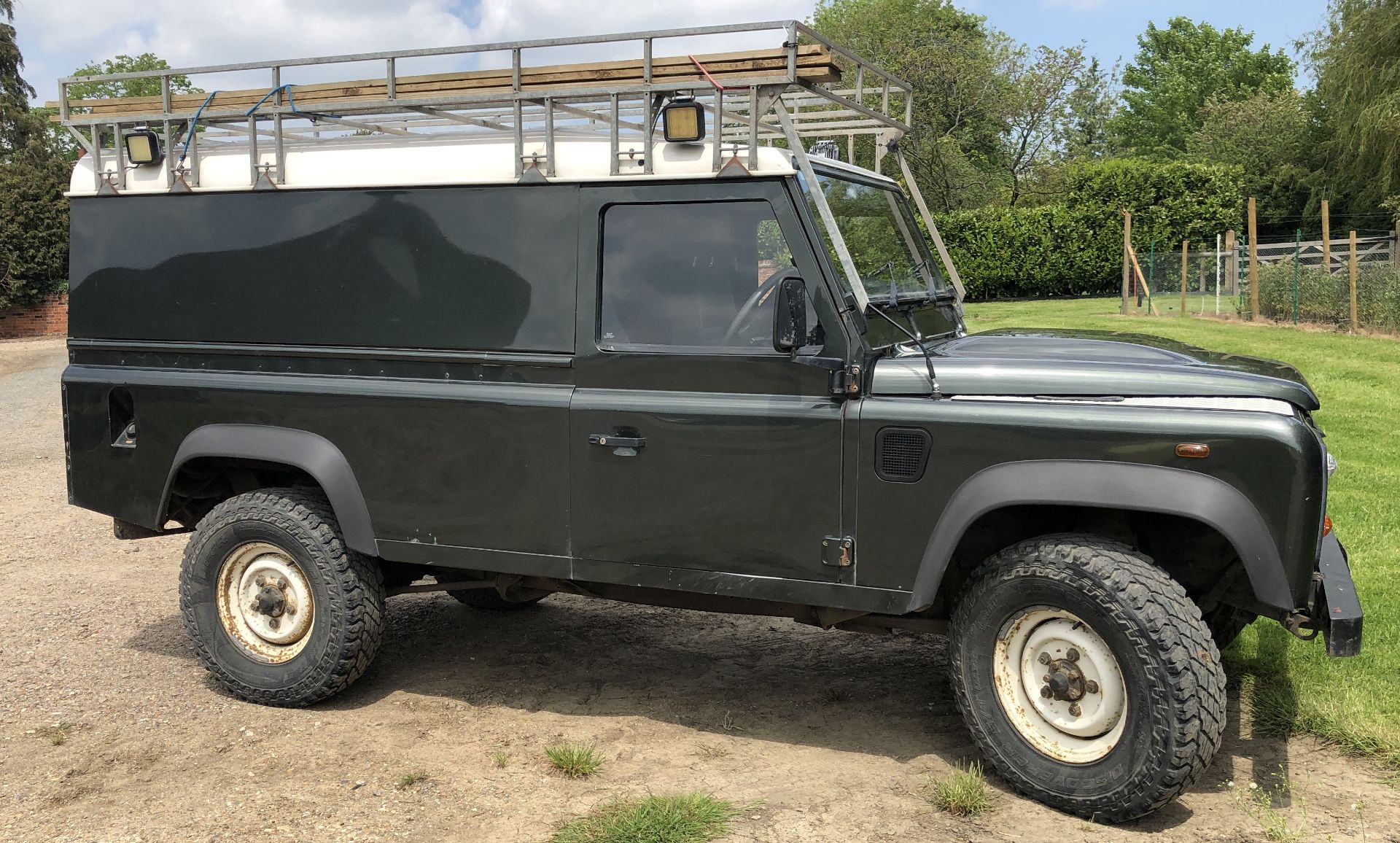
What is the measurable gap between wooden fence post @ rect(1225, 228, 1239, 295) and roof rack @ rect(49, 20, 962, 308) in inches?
727

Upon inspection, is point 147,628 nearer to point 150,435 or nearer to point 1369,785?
point 150,435

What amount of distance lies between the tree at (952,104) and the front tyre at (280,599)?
34.9 meters

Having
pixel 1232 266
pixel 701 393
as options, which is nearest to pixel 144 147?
pixel 701 393

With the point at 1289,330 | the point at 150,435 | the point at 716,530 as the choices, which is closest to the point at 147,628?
the point at 150,435

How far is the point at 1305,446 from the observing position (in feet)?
11.7

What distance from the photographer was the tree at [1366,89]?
104ft

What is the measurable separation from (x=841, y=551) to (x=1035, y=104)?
42782 millimetres

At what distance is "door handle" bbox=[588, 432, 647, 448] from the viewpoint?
14.5ft

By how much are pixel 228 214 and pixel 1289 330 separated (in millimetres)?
17584

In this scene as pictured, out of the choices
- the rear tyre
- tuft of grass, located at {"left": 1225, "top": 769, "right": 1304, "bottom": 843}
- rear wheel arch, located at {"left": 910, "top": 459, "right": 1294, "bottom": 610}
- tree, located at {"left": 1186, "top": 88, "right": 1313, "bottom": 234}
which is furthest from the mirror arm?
tree, located at {"left": 1186, "top": 88, "right": 1313, "bottom": 234}

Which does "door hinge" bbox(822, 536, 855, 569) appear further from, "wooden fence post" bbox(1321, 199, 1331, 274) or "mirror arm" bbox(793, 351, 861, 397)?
"wooden fence post" bbox(1321, 199, 1331, 274)

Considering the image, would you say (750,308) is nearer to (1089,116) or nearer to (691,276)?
(691,276)

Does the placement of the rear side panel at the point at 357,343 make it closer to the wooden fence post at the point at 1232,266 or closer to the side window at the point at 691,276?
the side window at the point at 691,276

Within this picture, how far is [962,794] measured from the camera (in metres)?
3.94
